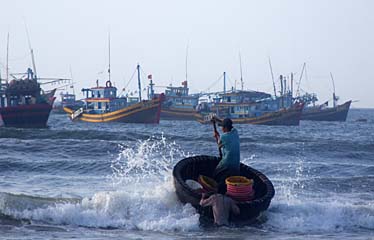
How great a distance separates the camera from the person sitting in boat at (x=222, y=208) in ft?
35.2

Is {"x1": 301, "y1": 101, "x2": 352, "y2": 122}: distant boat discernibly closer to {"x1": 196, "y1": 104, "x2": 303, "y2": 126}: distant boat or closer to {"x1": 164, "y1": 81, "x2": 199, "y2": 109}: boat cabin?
{"x1": 164, "y1": 81, "x2": 199, "y2": 109}: boat cabin

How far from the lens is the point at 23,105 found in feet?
146

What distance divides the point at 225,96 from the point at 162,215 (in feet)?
180

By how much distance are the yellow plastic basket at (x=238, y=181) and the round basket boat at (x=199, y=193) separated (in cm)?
32

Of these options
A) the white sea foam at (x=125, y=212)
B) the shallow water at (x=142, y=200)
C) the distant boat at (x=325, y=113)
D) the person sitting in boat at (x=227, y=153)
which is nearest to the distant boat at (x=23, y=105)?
the shallow water at (x=142, y=200)

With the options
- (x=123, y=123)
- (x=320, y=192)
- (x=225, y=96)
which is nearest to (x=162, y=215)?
(x=320, y=192)

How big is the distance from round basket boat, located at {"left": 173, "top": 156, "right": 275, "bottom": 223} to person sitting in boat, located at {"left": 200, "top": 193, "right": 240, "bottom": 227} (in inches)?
4.9

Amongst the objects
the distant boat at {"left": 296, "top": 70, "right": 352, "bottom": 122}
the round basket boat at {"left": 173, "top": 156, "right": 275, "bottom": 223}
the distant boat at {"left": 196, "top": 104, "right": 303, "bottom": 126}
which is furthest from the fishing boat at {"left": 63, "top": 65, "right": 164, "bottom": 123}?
the round basket boat at {"left": 173, "top": 156, "right": 275, "bottom": 223}

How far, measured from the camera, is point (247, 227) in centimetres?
1099

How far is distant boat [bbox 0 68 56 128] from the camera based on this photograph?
43.9m

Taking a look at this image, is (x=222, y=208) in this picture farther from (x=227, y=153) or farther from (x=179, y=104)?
(x=179, y=104)

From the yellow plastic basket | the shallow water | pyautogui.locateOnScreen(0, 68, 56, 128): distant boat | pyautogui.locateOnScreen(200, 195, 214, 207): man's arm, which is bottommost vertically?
the shallow water

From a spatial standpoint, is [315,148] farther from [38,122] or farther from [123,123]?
[123,123]

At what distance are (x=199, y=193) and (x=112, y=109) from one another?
49743 millimetres
